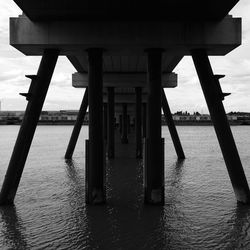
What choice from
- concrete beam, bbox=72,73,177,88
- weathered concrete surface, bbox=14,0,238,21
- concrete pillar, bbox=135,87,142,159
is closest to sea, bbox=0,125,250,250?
weathered concrete surface, bbox=14,0,238,21

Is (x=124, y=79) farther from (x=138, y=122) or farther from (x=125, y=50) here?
(x=125, y=50)

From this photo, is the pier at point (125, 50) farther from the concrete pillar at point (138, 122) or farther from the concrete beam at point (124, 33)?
the concrete pillar at point (138, 122)

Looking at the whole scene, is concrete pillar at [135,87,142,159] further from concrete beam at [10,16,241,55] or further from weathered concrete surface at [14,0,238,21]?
weathered concrete surface at [14,0,238,21]

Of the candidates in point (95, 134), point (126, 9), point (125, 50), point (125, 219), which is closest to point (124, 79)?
point (125, 50)

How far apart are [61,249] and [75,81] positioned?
14066 mm

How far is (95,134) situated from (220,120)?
12.2 feet

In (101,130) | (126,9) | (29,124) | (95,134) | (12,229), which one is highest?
(126,9)

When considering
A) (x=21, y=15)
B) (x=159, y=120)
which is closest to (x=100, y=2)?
(x=21, y=15)

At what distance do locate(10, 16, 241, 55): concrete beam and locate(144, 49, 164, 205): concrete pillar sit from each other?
75cm

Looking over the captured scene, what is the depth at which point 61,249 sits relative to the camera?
7.18 m

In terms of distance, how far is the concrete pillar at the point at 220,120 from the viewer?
10.3m

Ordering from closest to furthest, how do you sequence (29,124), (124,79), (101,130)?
(29,124)
(101,130)
(124,79)

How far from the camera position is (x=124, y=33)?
9.78 m

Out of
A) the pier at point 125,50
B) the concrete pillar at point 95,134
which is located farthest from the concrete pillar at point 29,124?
the concrete pillar at point 95,134
